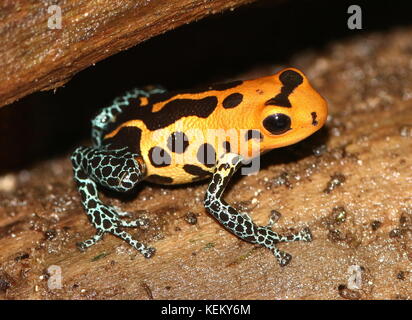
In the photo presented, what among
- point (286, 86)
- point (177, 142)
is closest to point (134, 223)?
point (177, 142)

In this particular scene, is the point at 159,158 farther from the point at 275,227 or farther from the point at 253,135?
the point at 275,227

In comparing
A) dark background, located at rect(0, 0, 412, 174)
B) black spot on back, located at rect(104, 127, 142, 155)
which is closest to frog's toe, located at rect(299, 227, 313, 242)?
black spot on back, located at rect(104, 127, 142, 155)

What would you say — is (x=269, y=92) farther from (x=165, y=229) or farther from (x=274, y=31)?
(x=274, y=31)

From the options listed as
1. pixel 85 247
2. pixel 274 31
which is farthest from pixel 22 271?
pixel 274 31

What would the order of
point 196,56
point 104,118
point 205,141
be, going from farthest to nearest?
→ point 196,56 → point 104,118 → point 205,141

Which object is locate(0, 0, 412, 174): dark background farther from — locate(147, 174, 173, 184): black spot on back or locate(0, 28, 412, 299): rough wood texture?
locate(147, 174, 173, 184): black spot on back

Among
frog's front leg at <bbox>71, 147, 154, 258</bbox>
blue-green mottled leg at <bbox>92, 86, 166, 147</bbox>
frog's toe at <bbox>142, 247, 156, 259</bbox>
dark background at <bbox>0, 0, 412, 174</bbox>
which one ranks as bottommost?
frog's toe at <bbox>142, 247, 156, 259</bbox>
